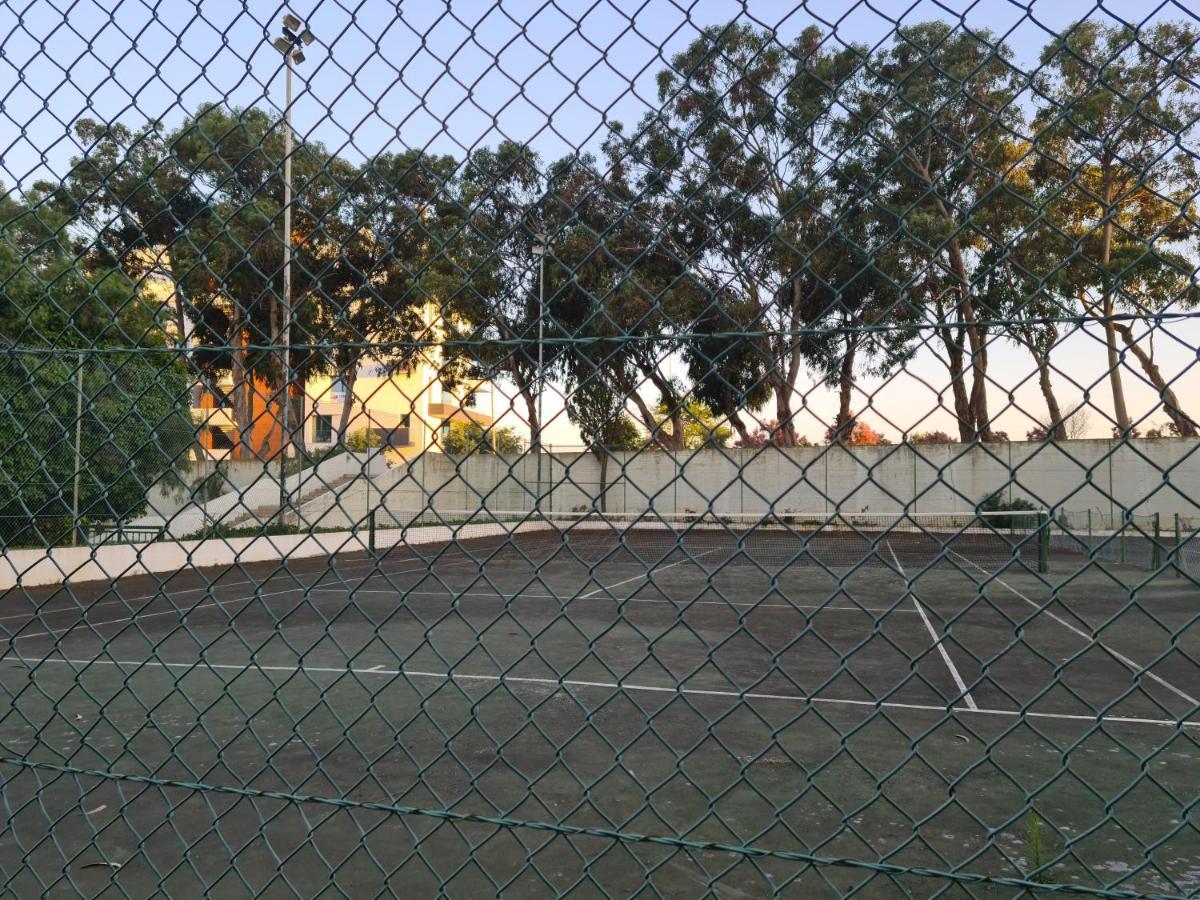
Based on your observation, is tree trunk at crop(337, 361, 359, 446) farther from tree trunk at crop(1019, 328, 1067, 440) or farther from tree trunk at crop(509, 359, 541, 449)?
tree trunk at crop(1019, 328, 1067, 440)

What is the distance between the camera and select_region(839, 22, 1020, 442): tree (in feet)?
4.76

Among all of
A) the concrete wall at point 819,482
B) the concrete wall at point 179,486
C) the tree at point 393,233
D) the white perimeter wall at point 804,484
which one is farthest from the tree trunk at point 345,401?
the concrete wall at point 819,482

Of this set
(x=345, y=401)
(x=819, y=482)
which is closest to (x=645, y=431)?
(x=345, y=401)

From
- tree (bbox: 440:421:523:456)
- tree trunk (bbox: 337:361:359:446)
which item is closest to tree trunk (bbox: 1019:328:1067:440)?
tree (bbox: 440:421:523:456)

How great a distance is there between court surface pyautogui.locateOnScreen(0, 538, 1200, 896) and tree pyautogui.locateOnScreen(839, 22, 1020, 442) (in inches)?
15.5

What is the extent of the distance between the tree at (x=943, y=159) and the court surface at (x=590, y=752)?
0.39 metres

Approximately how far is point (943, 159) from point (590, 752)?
3920 mm

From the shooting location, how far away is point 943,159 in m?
1.74

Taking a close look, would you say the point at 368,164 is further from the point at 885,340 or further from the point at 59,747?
the point at 59,747

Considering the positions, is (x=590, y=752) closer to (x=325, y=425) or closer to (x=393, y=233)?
(x=325, y=425)

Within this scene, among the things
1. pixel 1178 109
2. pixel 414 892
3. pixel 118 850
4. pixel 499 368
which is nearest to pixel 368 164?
pixel 499 368

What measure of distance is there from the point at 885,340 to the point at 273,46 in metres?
1.52

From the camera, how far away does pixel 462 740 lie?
17.0 feet

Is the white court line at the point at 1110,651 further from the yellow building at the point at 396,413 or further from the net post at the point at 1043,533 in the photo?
the yellow building at the point at 396,413
